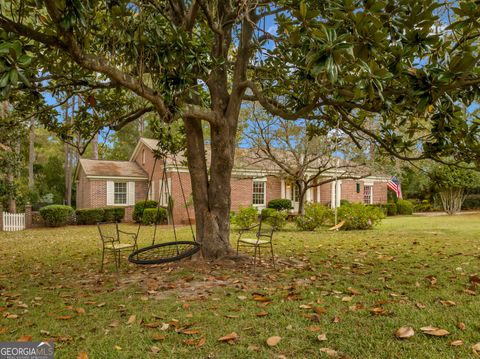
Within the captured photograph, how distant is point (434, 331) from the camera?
330 centimetres

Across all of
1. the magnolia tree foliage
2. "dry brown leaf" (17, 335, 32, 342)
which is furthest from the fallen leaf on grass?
the magnolia tree foliage

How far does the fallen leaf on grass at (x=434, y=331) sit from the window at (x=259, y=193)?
19392 mm

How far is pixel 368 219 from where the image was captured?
15.0m

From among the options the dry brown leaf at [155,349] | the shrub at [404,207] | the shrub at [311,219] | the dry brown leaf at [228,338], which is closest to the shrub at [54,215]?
the shrub at [311,219]

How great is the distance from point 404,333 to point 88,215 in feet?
63.5

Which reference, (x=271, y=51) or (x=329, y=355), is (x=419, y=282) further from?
(x=271, y=51)

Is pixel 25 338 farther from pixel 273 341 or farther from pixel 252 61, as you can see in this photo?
pixel 252 61

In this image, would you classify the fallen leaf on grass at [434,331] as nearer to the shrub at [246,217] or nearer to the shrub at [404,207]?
the shrub at [246,217]

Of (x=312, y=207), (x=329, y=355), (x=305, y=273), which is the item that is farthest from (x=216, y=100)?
(x=312, y=207)

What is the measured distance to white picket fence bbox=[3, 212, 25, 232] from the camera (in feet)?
56.4

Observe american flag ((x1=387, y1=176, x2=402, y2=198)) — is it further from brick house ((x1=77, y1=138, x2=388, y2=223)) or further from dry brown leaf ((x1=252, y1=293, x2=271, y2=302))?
dry brown leaf ((x1=252, y1=293, x2=271, y2=302))

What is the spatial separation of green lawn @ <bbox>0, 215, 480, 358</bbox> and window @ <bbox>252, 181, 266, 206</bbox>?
49.8 feet

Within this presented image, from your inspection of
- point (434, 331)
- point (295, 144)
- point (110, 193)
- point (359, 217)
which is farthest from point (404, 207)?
point (434, 331)

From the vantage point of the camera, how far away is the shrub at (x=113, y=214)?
20.5 meters
